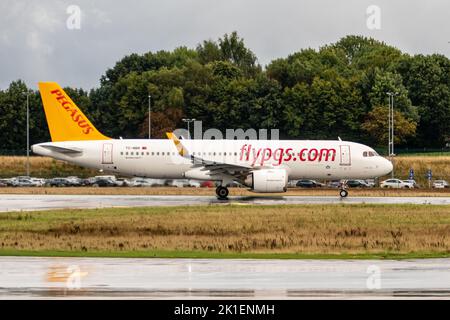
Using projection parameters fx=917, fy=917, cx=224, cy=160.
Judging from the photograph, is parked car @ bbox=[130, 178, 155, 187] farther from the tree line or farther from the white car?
the tree line

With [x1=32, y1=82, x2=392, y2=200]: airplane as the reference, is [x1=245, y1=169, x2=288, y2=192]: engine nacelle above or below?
below

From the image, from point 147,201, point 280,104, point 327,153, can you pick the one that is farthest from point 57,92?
point 280,104

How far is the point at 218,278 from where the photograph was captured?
23562 millimetres

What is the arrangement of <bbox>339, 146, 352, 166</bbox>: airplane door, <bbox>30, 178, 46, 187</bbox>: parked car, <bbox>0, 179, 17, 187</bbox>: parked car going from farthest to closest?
<bbox>30, 178, 46, 187</bbox>: parked car → <bbox>0, 179, 17, 187</bbox>: parked car → <bbox>339, 146, 352, 166</bbox>: airplane door

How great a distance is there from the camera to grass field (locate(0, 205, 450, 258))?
3225cm

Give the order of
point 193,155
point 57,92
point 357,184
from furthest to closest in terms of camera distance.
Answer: point 357,184 < point 57,92 < point 193,155

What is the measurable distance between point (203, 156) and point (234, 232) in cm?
2437

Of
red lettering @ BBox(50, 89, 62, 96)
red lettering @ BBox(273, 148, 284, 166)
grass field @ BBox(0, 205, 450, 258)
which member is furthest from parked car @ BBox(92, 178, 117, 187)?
grass field @ BBox(0, 205, 450, 258)

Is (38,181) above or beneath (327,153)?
beneath

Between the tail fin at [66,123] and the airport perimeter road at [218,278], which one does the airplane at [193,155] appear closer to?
the tail fin at [66,123]

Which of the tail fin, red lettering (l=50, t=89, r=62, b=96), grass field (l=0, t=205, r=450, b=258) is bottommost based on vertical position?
grass field (l=0, t=205, r=450, b=258)

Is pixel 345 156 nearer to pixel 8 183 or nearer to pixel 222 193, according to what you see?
pixel 222 193

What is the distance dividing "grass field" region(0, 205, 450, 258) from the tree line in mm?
71091

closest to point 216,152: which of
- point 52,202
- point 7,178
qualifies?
point 52,202
